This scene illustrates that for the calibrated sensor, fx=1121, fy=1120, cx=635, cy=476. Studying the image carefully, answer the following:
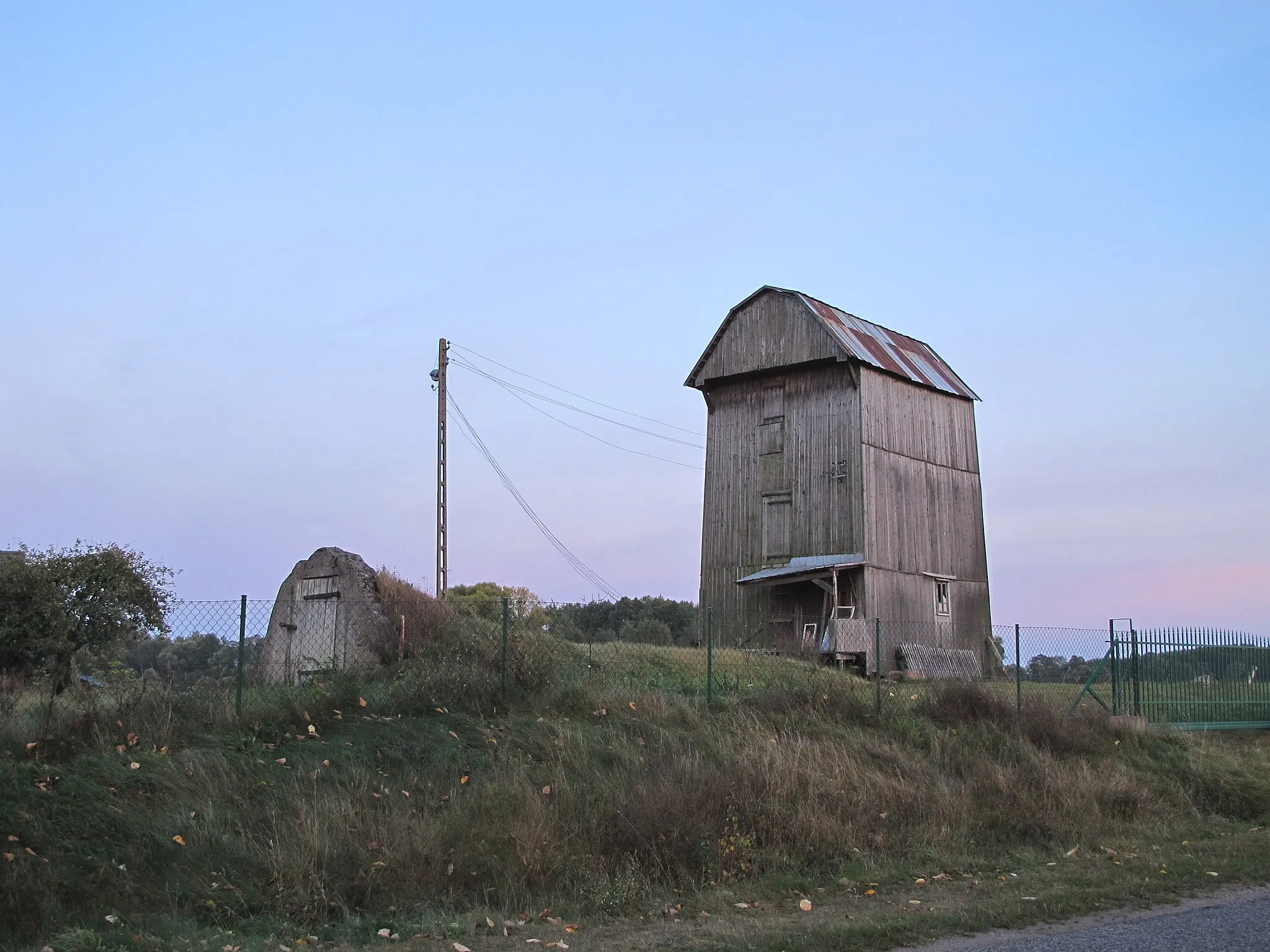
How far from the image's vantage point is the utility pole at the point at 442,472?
91.4ft

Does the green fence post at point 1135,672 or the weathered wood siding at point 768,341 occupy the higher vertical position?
the weathered wood siding at point 768,341

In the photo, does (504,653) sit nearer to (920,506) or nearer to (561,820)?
(561,820)

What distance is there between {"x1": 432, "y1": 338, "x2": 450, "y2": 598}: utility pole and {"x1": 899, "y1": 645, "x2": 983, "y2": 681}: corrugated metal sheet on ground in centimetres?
1239

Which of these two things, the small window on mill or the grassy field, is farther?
the small window on mill

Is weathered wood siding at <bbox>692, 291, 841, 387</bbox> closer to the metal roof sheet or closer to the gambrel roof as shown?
the gambrel roof

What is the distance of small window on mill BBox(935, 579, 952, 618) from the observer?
33.5 metres

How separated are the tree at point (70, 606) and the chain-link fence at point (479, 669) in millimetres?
432

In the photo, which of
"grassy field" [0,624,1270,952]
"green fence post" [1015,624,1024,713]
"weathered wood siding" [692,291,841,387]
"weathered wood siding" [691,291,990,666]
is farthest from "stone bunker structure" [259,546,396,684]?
"weathered wood siding" [692,291,841,387]

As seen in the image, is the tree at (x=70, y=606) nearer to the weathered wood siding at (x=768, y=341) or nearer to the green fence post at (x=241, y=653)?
the green fence post at (x=241, y=653)

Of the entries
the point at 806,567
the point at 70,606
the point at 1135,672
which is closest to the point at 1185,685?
the point at 1135,672

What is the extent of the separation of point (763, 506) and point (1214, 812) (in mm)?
18240

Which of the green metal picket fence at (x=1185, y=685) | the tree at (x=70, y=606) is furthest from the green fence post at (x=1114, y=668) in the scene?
the tree at (x=70, y=606)

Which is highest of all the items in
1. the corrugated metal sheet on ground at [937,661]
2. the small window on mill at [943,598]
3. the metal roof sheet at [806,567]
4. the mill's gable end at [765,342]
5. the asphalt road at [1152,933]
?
the mill's gable end at [765,342]

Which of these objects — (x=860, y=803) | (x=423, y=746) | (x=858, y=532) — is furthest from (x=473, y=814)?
(x=858, y=532)
